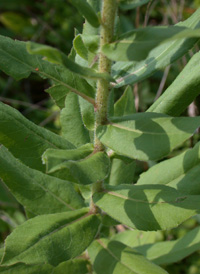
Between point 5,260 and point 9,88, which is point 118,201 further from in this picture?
point 9,88

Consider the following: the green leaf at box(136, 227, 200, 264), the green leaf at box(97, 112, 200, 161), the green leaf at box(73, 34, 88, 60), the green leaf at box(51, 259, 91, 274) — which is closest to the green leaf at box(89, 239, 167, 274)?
the green leaf at box(51, 259, 91, 274)

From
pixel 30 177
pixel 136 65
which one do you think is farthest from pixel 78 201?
pixel 136 65

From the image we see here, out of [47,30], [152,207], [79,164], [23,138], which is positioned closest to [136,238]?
[152,207]

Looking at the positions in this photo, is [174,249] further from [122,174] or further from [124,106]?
[124,106]

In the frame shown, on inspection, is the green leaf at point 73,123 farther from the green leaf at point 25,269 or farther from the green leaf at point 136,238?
the green leaf at point 136,238

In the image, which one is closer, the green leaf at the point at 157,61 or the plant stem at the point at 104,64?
the plant stem at the point at 104,64

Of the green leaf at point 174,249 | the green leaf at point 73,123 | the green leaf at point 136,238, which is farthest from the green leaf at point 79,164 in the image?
the green leaf at point 136,238
